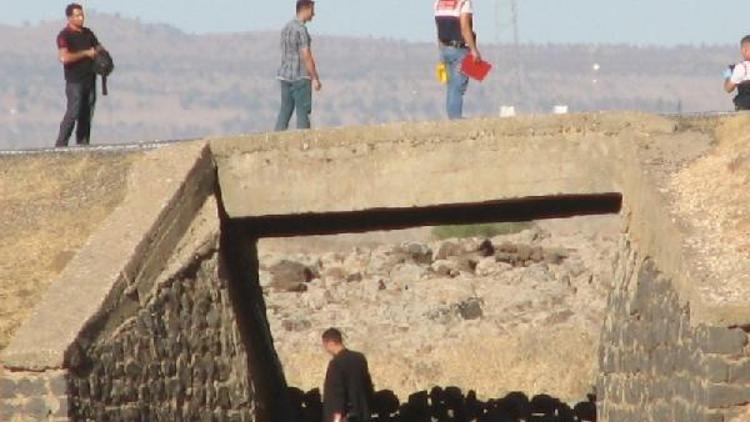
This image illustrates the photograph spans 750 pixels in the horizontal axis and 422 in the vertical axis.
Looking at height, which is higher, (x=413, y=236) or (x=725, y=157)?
(x=413, y=236)

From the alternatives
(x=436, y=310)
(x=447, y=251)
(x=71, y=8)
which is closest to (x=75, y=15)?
(x=71, y=8)

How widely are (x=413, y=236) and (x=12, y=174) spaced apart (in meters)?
40.7

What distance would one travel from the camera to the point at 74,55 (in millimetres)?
26859

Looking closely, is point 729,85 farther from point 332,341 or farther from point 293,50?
point 332,341

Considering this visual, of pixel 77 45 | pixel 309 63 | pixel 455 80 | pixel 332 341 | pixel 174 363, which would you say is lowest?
pixel 174 363

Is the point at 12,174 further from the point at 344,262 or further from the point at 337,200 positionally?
the point at 344,262

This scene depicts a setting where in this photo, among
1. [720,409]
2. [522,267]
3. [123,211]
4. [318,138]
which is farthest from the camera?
[522,267]

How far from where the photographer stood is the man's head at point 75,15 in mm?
26578

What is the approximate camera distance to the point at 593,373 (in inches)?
1447

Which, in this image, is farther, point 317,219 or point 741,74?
point 741,74

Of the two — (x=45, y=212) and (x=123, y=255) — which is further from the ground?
(x=45, y=212)

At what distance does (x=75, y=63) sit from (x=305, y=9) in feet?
7.53

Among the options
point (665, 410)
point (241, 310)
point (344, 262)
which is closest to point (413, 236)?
point (344, 262)

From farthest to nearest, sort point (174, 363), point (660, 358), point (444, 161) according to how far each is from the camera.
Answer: point (444, 161) → point (174, 363) → point (660, 358)
